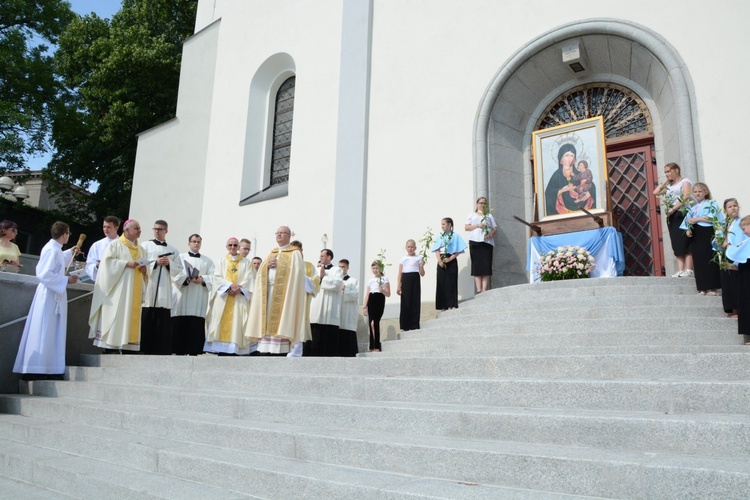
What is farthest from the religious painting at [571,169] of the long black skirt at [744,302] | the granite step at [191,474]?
the granite step at [191,474]

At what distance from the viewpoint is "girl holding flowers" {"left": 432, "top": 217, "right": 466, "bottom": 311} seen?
9617mm

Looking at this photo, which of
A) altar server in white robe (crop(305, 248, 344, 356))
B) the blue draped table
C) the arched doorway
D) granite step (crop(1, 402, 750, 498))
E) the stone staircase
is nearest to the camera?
granite step (crop(1, 402, 750, 498))

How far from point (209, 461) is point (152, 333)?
16.9 ft

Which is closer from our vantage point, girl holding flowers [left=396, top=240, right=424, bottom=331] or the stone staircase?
the stone staircase

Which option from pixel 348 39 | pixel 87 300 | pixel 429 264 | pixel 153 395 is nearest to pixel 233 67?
pixel 348 39

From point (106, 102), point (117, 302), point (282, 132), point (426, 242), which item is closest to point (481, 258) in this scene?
point (426, 242)

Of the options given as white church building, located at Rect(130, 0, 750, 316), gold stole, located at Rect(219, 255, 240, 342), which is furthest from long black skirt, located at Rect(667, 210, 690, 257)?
gold stole, located at Rect(219, 255, 240, 342)

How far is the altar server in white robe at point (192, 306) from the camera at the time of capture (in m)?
9.24

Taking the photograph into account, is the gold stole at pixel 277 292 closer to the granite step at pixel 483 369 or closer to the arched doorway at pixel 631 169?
the granite step at pixel 483 369

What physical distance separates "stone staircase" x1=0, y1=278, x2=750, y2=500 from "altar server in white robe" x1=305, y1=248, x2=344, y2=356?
276 centimetres

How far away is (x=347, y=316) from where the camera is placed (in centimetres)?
1033

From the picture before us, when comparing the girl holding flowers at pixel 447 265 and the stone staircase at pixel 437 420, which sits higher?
the girl holding flowers at pixel 447 265

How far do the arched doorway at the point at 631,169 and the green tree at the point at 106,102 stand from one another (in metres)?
15.3

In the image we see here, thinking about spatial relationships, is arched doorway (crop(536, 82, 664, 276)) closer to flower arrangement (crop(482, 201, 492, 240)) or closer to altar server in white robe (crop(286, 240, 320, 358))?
flower arrangement (crop(482, 201, 492, 240))
